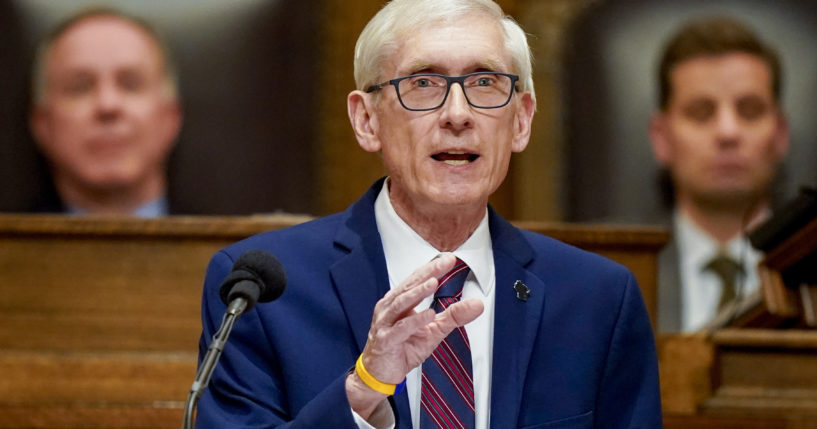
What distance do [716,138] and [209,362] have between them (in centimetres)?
474

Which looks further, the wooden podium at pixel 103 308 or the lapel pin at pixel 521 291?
the wooden podium at pixel 103 308

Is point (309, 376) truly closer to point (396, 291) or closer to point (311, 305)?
point (311, 305)

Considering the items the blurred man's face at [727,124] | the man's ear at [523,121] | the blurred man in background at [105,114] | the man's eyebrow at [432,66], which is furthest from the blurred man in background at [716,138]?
the man's eyebrow at [432,66]

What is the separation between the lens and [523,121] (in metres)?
2.40

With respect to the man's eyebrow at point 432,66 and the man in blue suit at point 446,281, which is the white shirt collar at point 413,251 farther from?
the man's eyebrow at point 432,66

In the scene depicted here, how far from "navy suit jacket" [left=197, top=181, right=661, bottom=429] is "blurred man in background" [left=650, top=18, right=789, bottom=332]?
372 centimetres

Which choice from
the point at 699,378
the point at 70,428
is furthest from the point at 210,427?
the point at 699,378

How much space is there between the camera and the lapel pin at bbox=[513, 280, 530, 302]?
223cm

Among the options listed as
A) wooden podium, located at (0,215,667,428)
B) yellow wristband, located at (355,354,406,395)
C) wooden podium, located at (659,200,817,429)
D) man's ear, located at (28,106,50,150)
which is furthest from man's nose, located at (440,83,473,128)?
man's ear, located at (28,106,50,150)

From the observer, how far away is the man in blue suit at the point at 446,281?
210 cm

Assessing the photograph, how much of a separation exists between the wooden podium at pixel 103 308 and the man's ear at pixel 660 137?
280 cm

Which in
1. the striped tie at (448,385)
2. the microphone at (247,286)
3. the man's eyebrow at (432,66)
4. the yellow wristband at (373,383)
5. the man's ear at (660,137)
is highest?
the man's eyebrow at (432,66)

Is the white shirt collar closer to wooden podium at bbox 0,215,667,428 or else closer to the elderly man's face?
the elderly man's face

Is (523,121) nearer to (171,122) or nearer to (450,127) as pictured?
(450,127)
